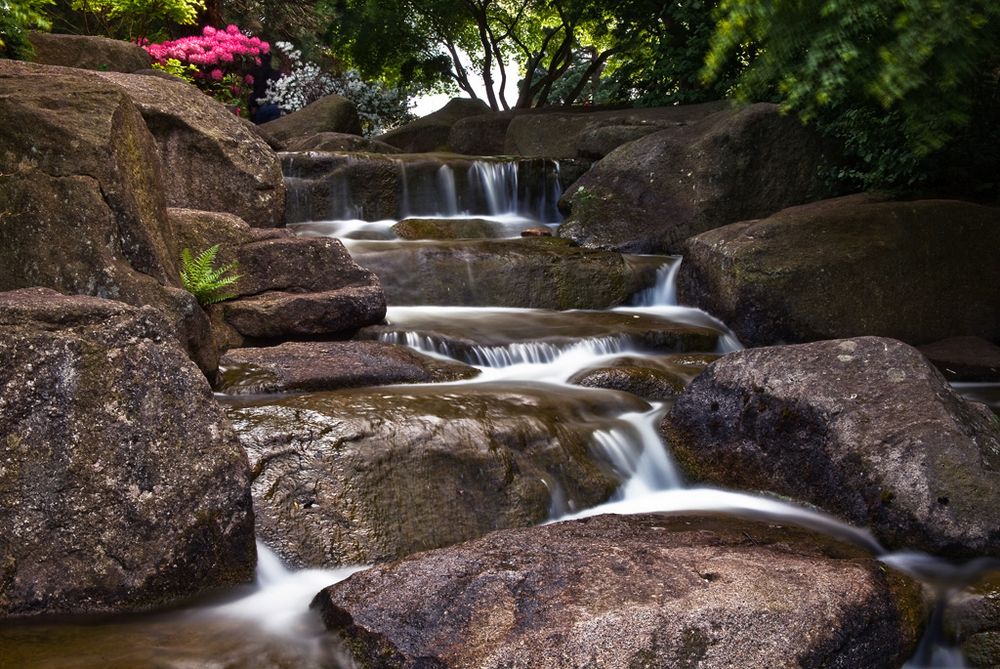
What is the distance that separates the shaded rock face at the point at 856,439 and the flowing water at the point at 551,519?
0.13 metres

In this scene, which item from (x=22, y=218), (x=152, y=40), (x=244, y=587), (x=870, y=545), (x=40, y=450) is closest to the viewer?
(x=40, y=450)

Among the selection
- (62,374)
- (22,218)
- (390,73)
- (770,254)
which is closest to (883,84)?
(770,254)

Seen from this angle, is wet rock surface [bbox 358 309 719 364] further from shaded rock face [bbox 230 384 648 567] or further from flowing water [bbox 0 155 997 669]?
shaded rock face [bbox 230 384 648 567]

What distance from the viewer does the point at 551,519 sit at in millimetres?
4973

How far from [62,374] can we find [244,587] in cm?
121

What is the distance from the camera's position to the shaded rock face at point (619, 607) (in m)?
3.19

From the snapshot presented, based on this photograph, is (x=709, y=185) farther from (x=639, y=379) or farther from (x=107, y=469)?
(x=107, y=469)

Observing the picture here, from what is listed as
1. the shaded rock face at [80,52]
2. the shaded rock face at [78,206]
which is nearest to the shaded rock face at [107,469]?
the shaded rock face at [78,206]

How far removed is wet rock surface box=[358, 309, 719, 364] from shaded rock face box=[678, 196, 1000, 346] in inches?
23.3

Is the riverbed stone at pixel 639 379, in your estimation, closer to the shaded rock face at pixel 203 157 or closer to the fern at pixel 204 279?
the fern at pixel 204 279

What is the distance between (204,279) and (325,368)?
1335mm

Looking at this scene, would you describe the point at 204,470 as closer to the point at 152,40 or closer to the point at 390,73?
the point at 152,40

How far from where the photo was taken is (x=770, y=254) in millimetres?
8461

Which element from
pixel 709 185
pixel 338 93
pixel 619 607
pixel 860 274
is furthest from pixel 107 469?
pixel 338 93
